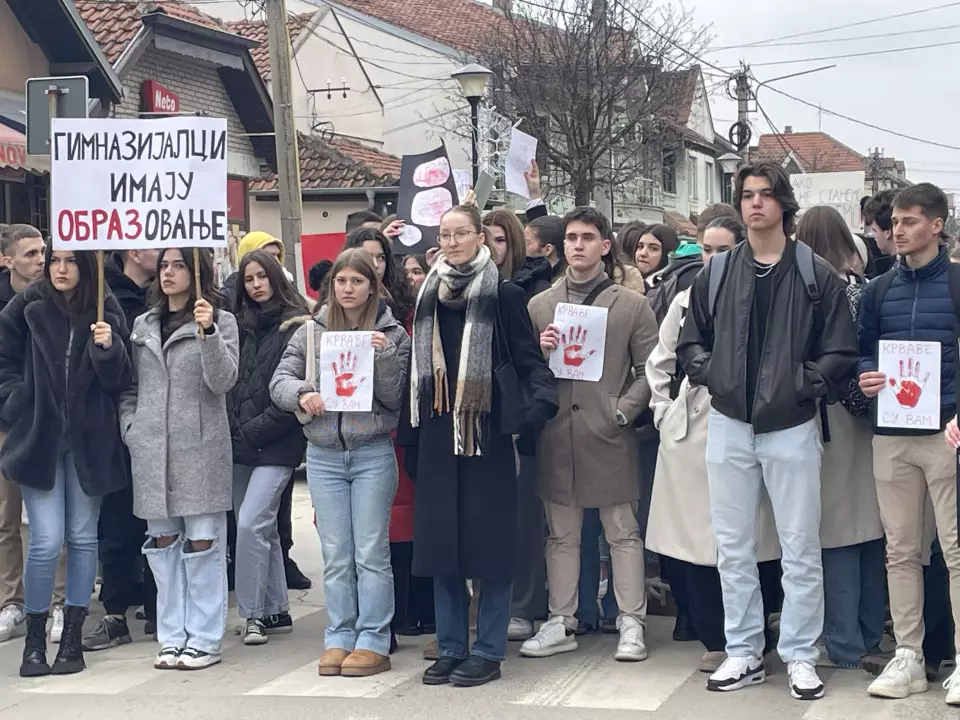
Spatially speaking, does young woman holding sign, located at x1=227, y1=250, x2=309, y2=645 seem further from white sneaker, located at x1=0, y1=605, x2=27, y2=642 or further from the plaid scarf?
white sneaker, located at x1=0, y1=605, x2=27, y2=642

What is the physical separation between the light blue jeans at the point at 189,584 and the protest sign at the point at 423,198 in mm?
2722

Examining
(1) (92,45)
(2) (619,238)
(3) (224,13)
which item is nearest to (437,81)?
(3) (224,13)

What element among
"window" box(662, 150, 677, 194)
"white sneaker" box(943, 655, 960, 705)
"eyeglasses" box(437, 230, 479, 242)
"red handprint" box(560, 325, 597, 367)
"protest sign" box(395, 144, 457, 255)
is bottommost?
"white sneaker" box(943, 655, 960, 705)

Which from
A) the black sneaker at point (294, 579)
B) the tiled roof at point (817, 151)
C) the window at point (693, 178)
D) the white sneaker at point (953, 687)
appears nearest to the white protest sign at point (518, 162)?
the black sneaker at point (294, 579)

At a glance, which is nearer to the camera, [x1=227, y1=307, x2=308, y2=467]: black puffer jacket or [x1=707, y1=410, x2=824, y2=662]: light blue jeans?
[x1=707, y1=410, x2=824, y2=662]: light blue jeans

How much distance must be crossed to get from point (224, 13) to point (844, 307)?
3606cm

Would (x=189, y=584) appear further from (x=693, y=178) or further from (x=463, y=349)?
(x=693, y=178)

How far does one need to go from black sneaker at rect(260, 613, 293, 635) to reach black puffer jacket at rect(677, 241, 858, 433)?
113 inches

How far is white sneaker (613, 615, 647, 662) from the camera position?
6.54m

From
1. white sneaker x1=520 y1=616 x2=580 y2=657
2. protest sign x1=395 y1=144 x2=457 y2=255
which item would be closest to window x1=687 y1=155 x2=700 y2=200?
protest sign x1=395 y1=144 x2=457 y2=255

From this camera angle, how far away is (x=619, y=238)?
892 cm

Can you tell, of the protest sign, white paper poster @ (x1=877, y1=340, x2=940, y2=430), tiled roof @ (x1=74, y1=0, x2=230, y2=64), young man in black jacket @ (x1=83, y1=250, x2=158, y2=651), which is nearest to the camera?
white paper poster @ (x1=877, y1=340, x2=940, y2=430)

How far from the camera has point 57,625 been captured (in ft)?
23.7

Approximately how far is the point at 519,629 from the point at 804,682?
1.83 m
